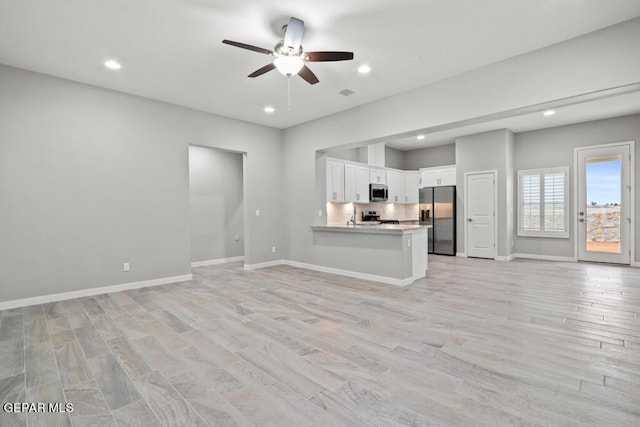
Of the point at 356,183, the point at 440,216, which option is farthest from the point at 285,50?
the point at 440,216

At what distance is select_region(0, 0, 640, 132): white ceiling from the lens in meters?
2.84

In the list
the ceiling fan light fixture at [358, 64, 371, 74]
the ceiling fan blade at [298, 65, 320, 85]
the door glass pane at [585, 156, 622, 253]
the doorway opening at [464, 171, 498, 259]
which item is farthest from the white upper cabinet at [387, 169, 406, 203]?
the ceiling fan blade at [298, 65, 320, 85]

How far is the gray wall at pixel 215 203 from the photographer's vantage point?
6.86 metres

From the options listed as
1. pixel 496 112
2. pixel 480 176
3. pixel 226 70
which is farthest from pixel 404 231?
pixel 480 176

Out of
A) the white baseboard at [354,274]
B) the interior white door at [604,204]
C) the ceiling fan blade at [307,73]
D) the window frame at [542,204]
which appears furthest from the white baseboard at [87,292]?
the interior white door at [604,204]

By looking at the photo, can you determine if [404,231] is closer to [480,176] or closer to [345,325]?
[345,325]

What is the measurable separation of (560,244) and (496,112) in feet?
16.6

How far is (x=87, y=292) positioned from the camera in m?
4.41

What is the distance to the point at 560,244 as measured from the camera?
7.12 meters

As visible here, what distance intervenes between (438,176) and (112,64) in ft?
26.3

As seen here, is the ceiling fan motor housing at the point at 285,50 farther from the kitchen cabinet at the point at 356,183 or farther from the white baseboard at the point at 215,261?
the white baseboard at the point at 215,261

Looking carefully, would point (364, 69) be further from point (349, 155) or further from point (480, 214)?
point (480, 214)

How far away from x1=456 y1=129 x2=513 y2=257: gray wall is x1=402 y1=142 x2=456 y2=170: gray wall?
116cm

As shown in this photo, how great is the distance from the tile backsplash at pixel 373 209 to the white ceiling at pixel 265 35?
347cm
